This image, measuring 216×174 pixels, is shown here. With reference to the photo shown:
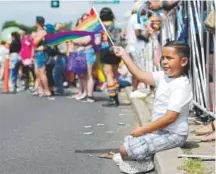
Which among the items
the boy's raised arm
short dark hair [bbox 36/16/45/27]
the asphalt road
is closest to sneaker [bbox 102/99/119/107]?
the asphalt road

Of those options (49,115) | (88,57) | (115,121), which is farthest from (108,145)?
(88,57)

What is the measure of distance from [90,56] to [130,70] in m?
6.88

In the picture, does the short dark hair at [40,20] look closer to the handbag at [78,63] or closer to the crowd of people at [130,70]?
the crowd of people at [130,70]

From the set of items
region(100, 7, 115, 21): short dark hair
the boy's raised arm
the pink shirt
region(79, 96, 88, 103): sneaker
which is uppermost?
region(100, 7, 115, 21): short dark hair

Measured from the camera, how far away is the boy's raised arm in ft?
19.9

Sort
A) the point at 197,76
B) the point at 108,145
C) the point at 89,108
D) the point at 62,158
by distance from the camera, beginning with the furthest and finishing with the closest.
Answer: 1. the point at 89,108
2. the point at 197,76
3. the point at 108,145
4. the point at 62,158

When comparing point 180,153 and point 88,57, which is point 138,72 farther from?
point 88,57

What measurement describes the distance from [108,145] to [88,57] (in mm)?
5644

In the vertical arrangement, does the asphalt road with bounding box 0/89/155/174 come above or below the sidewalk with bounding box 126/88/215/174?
below

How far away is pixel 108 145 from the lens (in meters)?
7.63

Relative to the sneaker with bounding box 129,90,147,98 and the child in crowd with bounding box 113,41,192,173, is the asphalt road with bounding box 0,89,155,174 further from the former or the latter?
the sneaker with bounding box 129,90,147,98

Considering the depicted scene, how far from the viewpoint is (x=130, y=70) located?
245 inches

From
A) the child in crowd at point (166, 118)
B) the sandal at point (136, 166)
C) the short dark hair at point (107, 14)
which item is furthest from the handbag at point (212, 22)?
the short dark hair at point (107, 14)

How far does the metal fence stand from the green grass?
2181 mm
